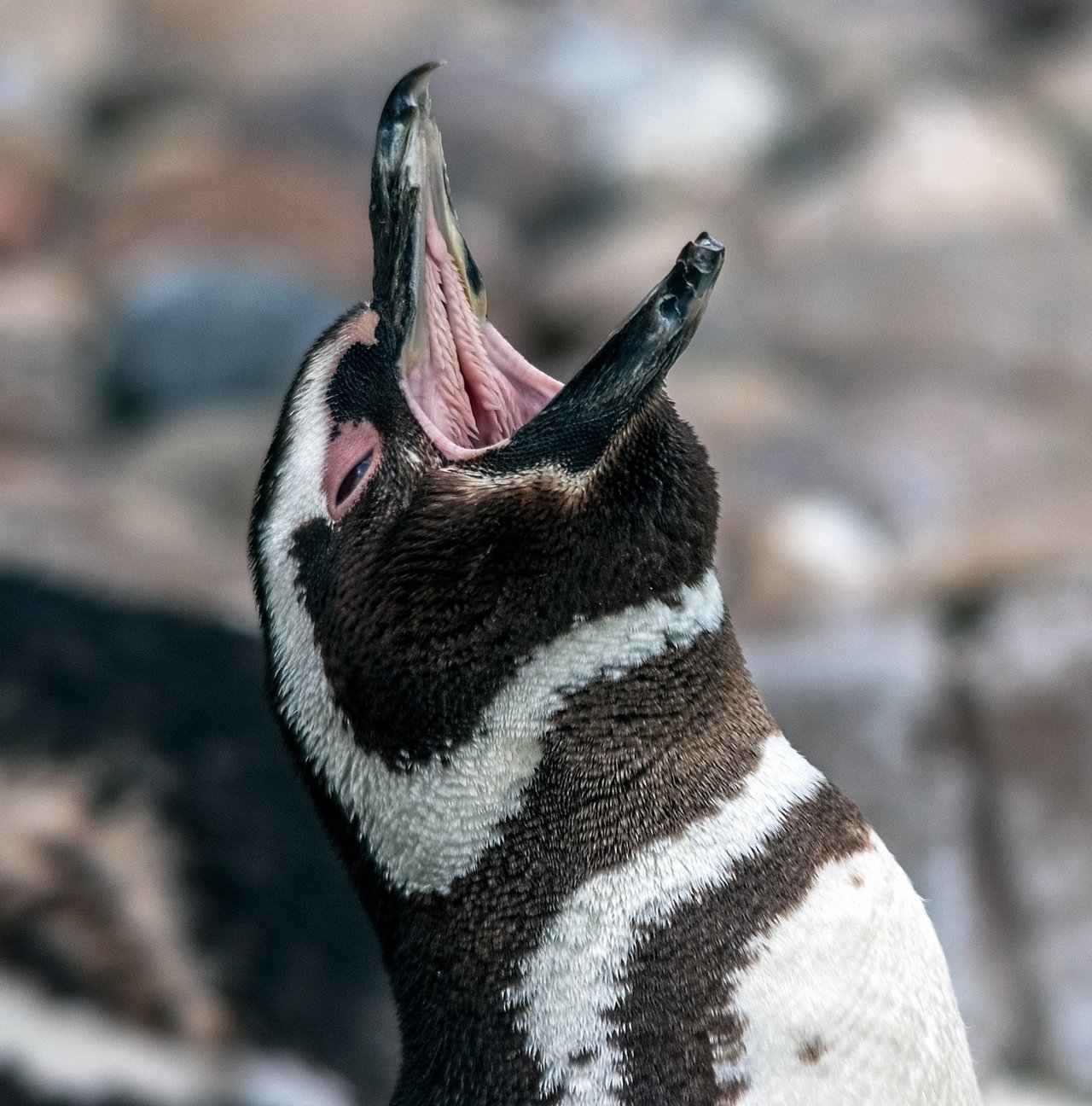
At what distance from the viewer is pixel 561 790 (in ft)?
4.61

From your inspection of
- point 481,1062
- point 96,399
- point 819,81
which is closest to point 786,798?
point 481,1062

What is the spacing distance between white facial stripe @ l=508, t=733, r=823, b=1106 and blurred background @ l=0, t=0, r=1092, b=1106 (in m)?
1.52

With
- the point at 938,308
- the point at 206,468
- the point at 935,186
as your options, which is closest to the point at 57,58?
the point at 935,186

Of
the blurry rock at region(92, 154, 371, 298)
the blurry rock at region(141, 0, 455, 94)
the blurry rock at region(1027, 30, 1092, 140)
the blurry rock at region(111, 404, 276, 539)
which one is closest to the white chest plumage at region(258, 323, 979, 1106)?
the blurry rock at region(111, 404, 276, 539)

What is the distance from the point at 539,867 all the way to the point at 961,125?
787 centimetres

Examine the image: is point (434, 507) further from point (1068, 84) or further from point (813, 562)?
point (1068, 84)

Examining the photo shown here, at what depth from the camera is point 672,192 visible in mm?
8758

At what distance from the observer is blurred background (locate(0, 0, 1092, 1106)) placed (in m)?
2.89

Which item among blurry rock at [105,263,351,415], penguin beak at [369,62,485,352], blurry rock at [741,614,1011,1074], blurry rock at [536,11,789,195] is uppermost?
penguin beak at [369,62,485,352]

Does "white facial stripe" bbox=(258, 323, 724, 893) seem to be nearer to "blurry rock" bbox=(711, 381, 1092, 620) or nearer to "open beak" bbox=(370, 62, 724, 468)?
"open beak" bbox=(370, 62, 724, 468)

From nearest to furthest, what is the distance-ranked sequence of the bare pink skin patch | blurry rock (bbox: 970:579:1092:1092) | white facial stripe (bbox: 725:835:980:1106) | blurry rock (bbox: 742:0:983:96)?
white facial stripe (bbox: 725:835:980:1106)
the bare pink skin patch
blurry rock (bbox: 970:579:1092:1092)
blurry rock (bbox: 742:0:983:96)

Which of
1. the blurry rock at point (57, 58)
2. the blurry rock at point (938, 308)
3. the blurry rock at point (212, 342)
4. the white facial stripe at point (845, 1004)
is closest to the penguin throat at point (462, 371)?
the white facial stripe at point (845, 1004)

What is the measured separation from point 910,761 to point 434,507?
2238 mm

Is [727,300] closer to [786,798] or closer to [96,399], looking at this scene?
[96,399]
